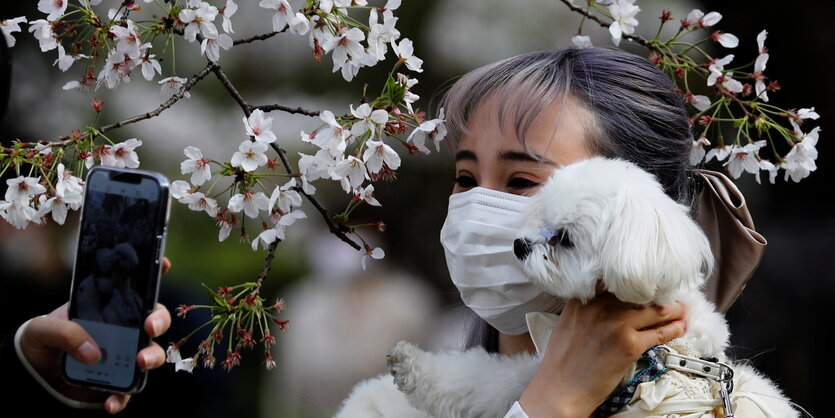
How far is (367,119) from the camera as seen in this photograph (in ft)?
4.72

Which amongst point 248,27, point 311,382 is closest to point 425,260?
point 311,382

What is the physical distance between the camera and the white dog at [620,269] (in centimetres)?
133

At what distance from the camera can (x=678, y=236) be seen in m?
1.34

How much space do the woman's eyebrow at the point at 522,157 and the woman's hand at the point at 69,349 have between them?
0.72 meters

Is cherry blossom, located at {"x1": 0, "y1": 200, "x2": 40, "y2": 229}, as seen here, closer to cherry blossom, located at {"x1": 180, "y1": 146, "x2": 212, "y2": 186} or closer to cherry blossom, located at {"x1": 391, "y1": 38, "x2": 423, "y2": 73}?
cherry blossom, located at {"x1": 180, "y1": 146, "x2": 212, "y2": 186}

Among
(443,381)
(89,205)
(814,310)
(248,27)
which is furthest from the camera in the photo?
(814,310)

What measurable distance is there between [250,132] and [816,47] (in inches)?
118

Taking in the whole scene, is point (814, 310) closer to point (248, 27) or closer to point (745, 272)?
point (745, 272)

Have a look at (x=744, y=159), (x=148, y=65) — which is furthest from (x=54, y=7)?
(x=744, y=159)

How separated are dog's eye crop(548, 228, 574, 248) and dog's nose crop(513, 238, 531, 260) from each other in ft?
→ 0.13

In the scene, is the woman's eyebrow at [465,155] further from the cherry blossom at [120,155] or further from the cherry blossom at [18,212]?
the cherry blossom at [18,212]

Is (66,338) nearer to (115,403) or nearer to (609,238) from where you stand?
(115,403)

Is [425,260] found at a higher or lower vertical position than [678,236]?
lower

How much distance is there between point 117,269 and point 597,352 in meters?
0.86
